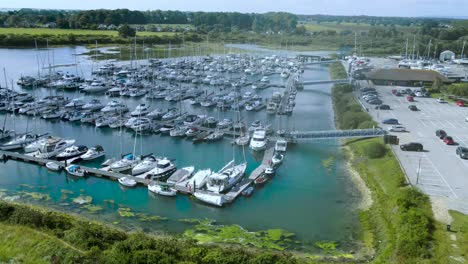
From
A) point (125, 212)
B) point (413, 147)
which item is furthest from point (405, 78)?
point (125, 212)

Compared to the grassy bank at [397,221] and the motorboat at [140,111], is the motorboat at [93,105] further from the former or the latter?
the grassy bank at [397,221]

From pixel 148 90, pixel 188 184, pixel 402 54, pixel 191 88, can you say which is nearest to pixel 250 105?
pixel 191 88

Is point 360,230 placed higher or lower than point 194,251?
lower

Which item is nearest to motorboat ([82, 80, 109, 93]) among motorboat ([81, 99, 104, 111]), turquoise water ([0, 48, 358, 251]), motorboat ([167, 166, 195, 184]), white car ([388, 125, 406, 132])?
motorboat ([81, 99, 104, 111])

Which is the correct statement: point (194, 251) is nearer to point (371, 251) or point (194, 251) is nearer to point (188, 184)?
point (371, 251)

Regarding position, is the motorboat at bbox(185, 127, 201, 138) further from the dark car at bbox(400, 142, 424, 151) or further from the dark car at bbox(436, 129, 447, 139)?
the dark car at bbox(436, 129, 447, 139)

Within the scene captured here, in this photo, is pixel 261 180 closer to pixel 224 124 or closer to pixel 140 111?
pixel 224 124

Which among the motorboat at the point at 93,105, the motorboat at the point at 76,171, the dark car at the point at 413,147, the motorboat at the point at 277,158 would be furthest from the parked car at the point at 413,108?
the motorboat at the point at 93,105
